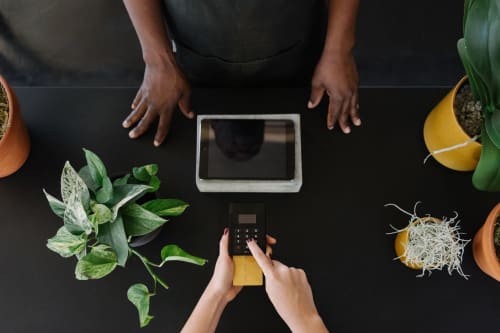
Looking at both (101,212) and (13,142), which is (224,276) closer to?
(101,212)

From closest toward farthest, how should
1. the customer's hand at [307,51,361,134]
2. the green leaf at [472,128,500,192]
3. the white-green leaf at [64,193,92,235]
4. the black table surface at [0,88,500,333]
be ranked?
the white-green leaf at [64,193,92,235] → the green leaf at [472,128,500,192] → the black table surface at [0,88,500,333] → the customer's hand at [307,51,361,134]

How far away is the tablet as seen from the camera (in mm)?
845

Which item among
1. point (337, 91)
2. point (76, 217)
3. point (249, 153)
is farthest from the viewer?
point (337, 91)

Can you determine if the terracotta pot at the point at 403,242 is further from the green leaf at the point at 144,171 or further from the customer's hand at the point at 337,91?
the green leaf at the point at 144,171

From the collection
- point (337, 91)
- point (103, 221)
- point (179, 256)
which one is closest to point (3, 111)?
point (103, 221)

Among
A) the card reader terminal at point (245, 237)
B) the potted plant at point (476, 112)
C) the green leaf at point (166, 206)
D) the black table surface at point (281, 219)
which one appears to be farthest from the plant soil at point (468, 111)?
the green leaf at point (166, 206)

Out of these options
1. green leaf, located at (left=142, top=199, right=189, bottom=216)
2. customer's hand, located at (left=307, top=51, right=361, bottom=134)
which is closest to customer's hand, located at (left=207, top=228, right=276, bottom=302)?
green leaf, located at (left=142, top=199, right=189, bottom=216)

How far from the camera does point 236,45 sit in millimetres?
976

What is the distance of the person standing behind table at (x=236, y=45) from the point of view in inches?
35.2

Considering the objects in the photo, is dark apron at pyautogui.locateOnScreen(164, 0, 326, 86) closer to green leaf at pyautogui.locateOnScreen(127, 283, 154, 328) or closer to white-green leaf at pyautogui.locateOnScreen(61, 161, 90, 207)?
white-green leaf at pyautogui.locateOnScreen(61, 161, 90, 207)

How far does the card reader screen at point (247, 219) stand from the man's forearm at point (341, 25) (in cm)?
48

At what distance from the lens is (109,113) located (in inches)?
38.1

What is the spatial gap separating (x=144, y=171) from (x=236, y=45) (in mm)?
422

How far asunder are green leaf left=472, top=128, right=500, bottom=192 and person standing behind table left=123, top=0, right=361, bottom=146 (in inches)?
11.1
